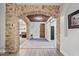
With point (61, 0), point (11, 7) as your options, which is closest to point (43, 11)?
point (11, 7)

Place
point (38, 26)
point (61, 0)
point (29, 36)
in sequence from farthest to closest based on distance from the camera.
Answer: point (38, 26) < point (29, 36) < point (61, 0)

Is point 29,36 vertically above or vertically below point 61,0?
below

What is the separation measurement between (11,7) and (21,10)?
45 centimetres

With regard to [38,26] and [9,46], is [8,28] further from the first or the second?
[38,26]

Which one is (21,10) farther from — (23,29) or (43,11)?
(23,29)

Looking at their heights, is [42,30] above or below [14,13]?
below

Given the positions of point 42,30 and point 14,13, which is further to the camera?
point 42,30

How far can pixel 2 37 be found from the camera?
5.40m

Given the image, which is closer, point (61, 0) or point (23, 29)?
point (61, 0)

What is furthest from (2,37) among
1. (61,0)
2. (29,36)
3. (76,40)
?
(29,36)

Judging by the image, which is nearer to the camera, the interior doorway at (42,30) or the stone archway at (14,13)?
the stone archway at (14,13)

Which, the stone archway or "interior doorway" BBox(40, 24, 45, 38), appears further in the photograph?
"interior doorway" BBox(40, 24, 45, 38)

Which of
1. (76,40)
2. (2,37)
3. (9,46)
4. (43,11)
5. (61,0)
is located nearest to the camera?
(61,0)

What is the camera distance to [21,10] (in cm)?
611
